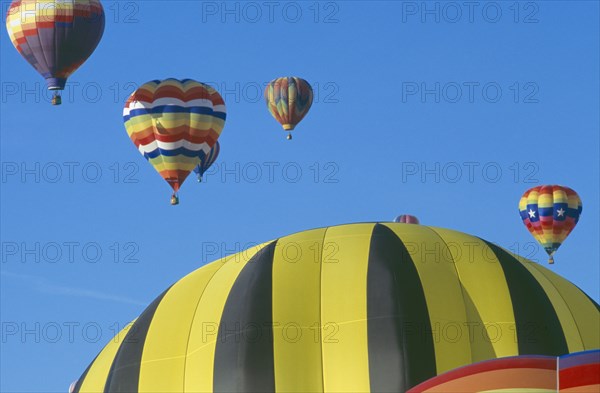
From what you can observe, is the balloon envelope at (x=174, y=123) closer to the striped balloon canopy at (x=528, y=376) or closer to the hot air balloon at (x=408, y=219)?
the hot air balloon at (x=408, y=219)

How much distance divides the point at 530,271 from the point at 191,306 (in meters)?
4.59

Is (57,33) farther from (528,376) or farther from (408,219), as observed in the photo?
(528,376)

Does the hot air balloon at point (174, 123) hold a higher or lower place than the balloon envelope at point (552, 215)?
higher

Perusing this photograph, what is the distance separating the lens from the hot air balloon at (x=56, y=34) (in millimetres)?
30000

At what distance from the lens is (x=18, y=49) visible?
101ft

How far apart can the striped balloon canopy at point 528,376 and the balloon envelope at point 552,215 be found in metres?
24.5

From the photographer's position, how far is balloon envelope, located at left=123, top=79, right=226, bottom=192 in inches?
1206

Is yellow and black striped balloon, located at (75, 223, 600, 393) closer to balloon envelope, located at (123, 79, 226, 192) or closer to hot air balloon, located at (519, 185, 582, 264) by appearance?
balloon envelope, located at (123, 79, 226, 192)

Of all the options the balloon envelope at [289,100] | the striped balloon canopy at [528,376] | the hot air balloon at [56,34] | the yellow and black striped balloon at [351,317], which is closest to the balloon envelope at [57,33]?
the hot air balloon at [56,34]

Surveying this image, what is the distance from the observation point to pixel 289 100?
1492 inches

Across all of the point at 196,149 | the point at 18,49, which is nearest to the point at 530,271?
the point at 196,149

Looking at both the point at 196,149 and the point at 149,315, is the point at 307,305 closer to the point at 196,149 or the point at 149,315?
the point at 149,315

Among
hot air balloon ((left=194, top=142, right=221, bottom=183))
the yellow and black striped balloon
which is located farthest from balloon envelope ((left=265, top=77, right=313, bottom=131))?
the yellow and black striped balloon

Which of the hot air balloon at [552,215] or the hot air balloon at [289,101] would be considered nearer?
the hot air balloon at [552,215]
